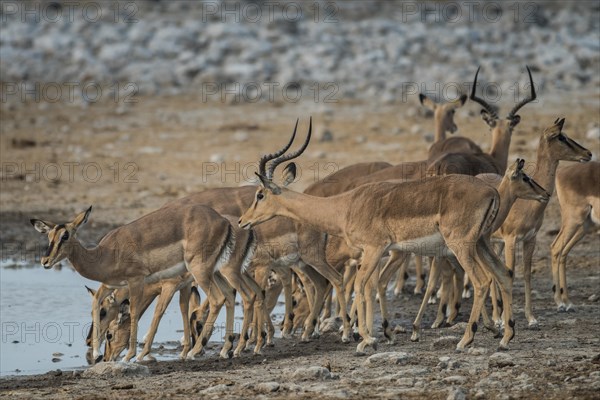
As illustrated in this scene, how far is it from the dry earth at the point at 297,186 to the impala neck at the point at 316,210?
3.49 ft

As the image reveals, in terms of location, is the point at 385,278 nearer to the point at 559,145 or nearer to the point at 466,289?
the point at 466,289

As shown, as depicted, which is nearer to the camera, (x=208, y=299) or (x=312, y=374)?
(x=312, y=374)

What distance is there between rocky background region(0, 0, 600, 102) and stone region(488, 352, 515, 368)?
1457 cm

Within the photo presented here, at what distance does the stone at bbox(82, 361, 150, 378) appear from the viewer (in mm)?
9727

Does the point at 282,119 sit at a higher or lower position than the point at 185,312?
higher

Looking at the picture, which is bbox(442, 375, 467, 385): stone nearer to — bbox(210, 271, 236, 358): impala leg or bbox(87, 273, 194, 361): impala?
bbox(210, 271, 236, 358): impala leg

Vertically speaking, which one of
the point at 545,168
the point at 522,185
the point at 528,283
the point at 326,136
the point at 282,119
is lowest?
the point at 528,283

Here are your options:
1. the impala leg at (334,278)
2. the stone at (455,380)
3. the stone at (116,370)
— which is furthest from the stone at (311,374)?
the impala leg at (334,278)

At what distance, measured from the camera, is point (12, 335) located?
474 inches

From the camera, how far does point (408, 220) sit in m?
10.8

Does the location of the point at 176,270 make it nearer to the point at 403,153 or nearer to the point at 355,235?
the point at 355,235

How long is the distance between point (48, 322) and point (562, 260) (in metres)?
5.17

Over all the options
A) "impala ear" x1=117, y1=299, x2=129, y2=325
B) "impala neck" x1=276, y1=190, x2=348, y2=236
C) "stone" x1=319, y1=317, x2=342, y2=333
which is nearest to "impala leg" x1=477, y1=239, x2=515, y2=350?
"impala neck" x1=276, y1=190, x2=348, y2=236

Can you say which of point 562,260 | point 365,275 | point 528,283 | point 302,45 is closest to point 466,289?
point 562,260
